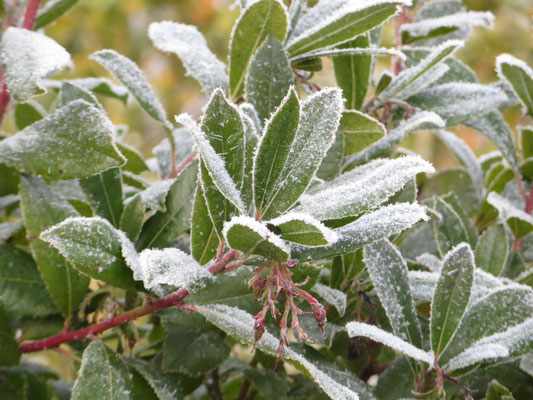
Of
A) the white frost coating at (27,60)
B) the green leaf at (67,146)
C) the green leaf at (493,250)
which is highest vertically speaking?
the white frost coating at (27,60)

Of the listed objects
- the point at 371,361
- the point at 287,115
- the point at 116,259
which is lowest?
the point at 371,361

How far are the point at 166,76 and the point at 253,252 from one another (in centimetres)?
319

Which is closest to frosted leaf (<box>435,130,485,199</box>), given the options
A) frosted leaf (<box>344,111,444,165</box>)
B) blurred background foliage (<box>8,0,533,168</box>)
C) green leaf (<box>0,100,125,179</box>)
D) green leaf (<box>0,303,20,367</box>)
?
frosted leaf (<box>344,111,444,165</box>)

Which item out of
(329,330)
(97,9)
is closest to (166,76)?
(97,9)

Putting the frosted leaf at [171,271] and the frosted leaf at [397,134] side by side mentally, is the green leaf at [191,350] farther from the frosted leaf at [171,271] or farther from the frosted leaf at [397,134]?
the frosted leaf at [397,134]

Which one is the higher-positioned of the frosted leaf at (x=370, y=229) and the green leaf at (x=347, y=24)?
the green leaf at (x=347, y=24)

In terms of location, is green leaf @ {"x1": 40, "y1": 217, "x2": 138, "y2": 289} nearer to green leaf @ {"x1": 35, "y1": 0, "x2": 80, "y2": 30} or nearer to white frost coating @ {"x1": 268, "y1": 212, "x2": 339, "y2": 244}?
white frost coating @ {"x1": 268, "y1": 212, "x2": 339, "y2": 244}

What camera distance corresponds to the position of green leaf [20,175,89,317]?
0.72m

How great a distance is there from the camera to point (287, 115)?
56 cm

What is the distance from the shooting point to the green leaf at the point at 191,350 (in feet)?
2.47

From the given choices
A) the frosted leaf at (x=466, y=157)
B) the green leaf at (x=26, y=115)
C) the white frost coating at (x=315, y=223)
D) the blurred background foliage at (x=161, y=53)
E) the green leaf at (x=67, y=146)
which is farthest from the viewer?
the blurred background foliage at (x=161, y=53)

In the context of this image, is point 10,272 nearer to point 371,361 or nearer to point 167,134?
point 167,134

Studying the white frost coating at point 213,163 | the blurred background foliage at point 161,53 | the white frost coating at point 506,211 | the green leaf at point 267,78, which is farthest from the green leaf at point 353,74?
the blurred background foliage at point 161,53

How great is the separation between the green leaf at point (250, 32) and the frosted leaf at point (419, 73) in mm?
188
